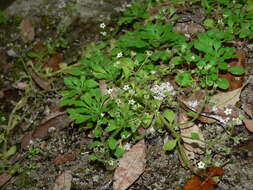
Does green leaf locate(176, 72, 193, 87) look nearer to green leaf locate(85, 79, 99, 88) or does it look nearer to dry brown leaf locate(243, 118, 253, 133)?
dry brown leaf locate(243, 118, 253, 133)

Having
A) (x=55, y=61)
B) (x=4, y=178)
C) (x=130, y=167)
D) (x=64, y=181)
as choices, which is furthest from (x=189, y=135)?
(x=55, y=61)

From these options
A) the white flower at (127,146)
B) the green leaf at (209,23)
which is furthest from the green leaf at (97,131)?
the green leaf at (209,23)

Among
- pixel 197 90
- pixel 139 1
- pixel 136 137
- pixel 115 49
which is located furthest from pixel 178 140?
pixel 139 1

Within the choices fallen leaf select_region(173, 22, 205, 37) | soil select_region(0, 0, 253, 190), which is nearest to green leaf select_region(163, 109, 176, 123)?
soil select_region(0, 0, 253, 190)

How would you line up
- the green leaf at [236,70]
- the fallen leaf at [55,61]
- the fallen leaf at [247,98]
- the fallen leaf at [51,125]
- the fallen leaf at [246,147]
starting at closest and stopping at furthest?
the fallen leaf at [246,147]
the fallen leaf at [247,98]
the green leaf at [236,70]
the fallen leaf at [51,125]
the fallen leaf at [55,61]

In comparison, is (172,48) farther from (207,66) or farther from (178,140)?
(178,140)

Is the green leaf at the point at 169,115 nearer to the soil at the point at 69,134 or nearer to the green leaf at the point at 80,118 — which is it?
the soil at the point at 69,134

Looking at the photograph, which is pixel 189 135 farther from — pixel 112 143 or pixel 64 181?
pixel 64 181
